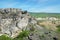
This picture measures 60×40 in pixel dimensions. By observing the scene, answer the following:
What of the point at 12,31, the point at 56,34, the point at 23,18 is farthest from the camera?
the point at 23,18

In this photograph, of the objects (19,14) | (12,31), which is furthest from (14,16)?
(12,31)

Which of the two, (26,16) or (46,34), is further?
(26,16)

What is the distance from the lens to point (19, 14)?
40.3 meters

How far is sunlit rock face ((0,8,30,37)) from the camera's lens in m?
36.4

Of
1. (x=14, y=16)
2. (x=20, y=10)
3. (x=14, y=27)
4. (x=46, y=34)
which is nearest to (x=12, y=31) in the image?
(x=14, y=27)

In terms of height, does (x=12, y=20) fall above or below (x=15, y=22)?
above

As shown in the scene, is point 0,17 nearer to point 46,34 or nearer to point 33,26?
point 33,26

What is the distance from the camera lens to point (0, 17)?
127ft

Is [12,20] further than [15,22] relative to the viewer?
Yes

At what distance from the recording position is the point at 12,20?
127 feet

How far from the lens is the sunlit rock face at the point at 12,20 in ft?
119

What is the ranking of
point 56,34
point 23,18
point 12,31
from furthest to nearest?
point 23,18 → point 12,31 → point 56,34

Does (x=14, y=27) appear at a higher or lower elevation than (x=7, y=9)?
lower

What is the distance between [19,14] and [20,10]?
1667 mm
